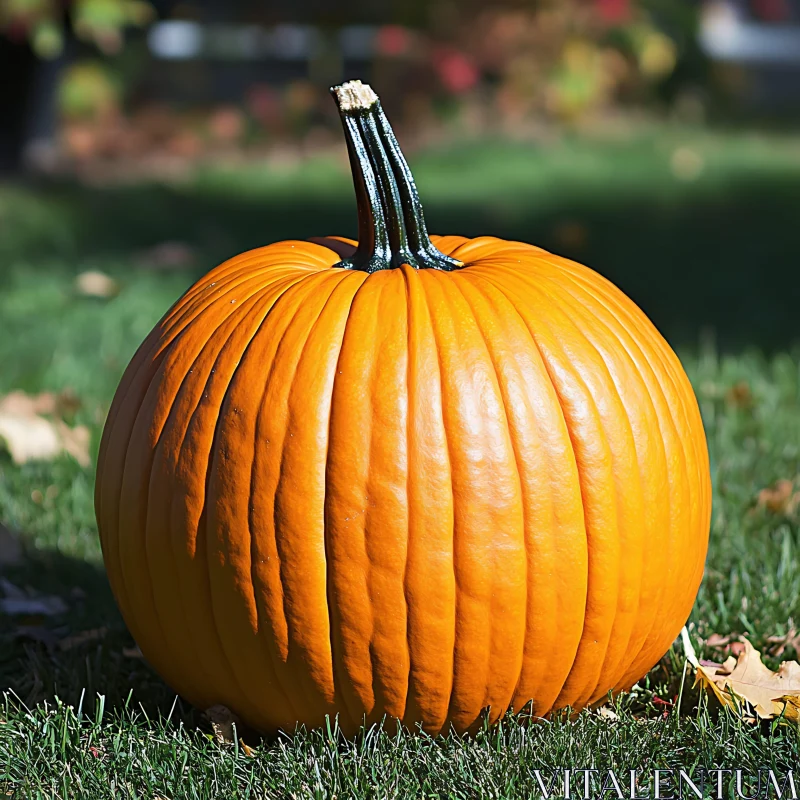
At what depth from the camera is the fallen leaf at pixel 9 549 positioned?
2988 mm

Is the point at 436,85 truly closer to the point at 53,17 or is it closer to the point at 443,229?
the point at 53,17

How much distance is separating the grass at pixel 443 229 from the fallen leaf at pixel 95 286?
2.9 inches

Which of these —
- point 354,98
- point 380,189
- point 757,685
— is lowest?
point 757,685

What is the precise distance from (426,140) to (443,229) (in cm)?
387

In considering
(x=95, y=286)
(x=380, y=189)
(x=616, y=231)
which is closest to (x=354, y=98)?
(x=380, y=189)

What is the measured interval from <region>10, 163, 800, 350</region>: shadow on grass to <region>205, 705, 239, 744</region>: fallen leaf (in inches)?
125

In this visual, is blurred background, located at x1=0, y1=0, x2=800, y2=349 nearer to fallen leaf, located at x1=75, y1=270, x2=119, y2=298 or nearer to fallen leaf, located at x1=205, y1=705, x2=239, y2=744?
fallen leaf, located at x1=75, y1=270, x2=119, y2=298

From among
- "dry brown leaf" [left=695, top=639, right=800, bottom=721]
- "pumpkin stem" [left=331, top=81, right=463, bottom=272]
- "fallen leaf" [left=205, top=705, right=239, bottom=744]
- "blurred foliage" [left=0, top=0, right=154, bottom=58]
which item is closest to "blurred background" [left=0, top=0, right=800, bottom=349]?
"blurred foliage" [left=0, top=0, right=154, bottom=58]

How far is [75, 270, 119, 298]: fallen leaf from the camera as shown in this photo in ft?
18.0

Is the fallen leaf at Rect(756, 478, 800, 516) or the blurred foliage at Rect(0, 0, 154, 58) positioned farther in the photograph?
the blurred foliage at Rect(0, 0, 154, 58)

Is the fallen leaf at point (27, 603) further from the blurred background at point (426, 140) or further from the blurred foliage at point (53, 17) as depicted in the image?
the blurred foliage at point (53, 17)

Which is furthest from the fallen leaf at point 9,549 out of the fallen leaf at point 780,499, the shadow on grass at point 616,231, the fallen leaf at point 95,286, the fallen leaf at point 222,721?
the shadow on grass at point 616,231

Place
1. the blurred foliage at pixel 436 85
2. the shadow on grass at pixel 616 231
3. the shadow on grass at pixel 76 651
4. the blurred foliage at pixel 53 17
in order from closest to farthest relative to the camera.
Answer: the shadow on grass at pixel 76 651, the shadow on grass at pixel 616 231, the blurred foliage at pixel 53 17, the blurred foliage at pixel 436 85

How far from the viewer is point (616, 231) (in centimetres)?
680
